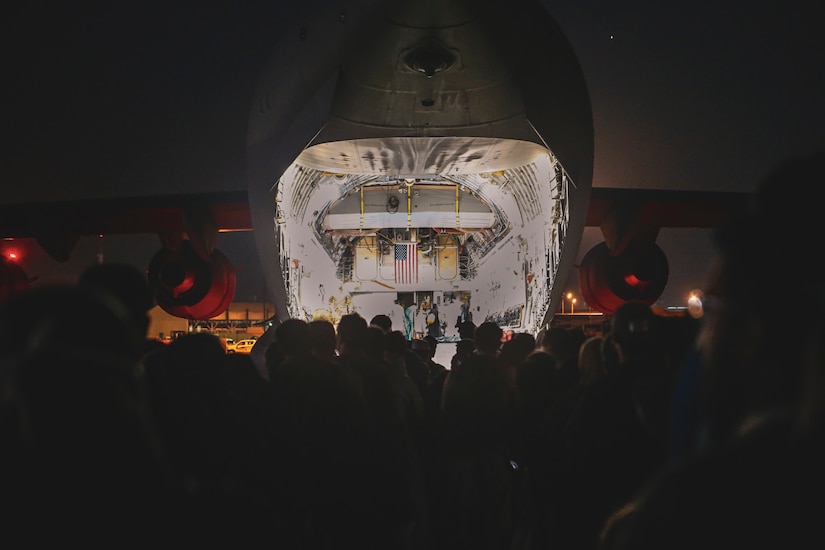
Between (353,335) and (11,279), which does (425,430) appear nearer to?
(353,335)

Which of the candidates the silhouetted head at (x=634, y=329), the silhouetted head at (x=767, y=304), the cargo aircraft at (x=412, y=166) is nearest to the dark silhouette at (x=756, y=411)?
the silhouetted head at (x=767, y=304)

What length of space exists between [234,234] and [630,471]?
9.48 metres

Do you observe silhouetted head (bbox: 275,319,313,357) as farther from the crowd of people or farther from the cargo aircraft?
the cargo aircraft

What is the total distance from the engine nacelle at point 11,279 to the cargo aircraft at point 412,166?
2cm

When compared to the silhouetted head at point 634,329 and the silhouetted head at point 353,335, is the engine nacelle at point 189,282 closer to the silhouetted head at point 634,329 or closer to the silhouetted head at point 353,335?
the silhouetted head at point 353,335

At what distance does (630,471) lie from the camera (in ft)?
10.4

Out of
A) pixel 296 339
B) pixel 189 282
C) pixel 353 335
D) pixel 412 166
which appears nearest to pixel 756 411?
pixel 296 339

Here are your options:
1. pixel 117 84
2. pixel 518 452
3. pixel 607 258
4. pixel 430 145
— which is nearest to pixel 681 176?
pixel 607 258

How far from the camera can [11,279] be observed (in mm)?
9383

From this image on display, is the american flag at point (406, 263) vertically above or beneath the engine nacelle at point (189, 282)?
above

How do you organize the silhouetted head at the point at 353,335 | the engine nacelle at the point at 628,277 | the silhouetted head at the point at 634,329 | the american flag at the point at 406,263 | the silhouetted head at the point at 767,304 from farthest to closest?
1. the american flag at the point at 406,263
2. the engine nacelle at the point at 628,277
3. the silhouetted head at the point at 353,335
4. the silhouetted head at the point at 634,329
5. the silhouetted head at the point at 767,304

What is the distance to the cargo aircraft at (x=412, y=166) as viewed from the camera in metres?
7.00

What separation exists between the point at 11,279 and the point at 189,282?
8.07 ft

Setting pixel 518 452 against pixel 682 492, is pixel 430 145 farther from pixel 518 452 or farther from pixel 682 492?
pixel 682 492
